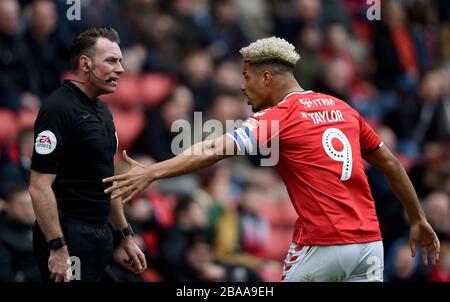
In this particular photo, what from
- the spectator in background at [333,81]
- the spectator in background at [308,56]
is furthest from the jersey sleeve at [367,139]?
the spectator in background at [308,56]

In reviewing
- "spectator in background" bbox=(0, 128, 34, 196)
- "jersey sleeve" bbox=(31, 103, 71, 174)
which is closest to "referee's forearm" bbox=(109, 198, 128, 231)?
"jersey sleeve" bbox=(31, 103, 71, 174)

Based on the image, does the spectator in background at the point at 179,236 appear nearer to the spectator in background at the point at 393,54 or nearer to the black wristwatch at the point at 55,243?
the black wristwatch at the point at 55,243

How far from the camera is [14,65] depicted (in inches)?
450

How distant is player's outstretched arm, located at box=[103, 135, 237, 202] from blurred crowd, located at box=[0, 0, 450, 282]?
2.11 metres

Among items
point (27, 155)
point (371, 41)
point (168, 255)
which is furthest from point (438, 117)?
point (27, 155)

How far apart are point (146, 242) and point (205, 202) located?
4.49 feet

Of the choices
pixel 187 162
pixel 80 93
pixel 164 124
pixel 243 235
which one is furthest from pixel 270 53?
pixel 164 124

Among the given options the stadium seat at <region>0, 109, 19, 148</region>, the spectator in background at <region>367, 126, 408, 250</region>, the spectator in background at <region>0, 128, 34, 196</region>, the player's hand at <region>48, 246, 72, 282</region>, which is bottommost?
the spectator in background at <region>367, 126, 408, 250</region>

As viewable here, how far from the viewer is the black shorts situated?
7.12 metres

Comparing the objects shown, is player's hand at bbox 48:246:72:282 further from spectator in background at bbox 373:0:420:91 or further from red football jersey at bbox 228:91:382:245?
spectator in background at bbox 373:0:420:91

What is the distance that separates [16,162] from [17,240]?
3.72 ft

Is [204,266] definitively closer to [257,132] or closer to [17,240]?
[17,240]

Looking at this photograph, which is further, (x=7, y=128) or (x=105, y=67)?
(x=7, y=128)

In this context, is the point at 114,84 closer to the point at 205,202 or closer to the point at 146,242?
the point at 146,242
